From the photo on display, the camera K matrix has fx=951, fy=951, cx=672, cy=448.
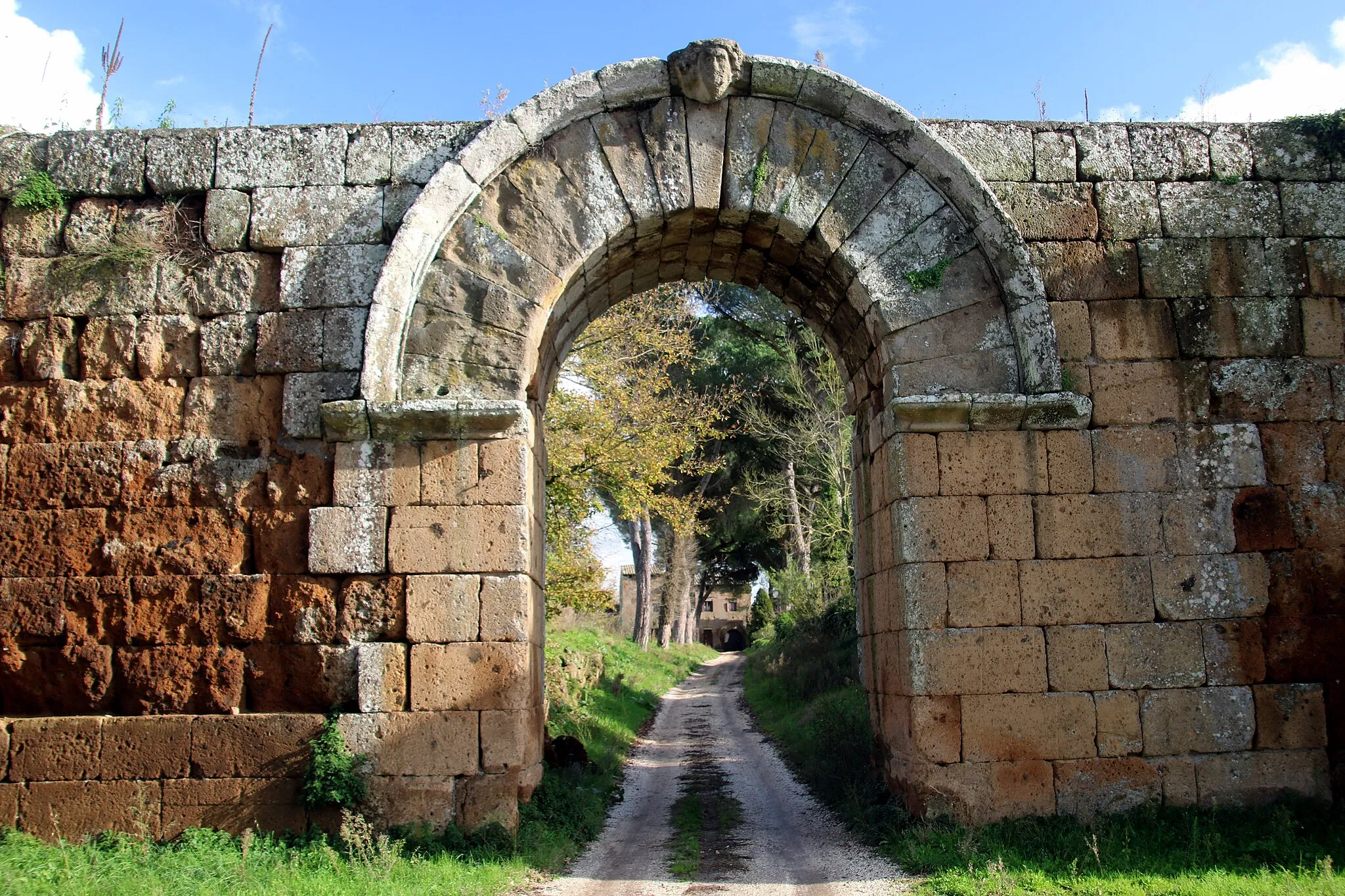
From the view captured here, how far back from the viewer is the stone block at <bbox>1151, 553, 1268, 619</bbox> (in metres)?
6.47

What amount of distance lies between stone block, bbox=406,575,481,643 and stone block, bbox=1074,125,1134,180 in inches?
211

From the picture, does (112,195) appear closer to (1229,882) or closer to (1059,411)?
(1059,411)

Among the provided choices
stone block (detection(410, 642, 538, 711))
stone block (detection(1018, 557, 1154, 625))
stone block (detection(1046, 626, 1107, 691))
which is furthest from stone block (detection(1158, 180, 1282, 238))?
stone block (detection(410, 642, 538, 711))

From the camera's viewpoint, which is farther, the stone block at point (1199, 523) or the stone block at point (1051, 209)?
the stone block at point (1051, 209)

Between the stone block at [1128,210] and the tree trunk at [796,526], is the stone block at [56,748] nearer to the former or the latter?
the stone block at [1128,210]

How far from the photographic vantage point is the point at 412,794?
6055 mm

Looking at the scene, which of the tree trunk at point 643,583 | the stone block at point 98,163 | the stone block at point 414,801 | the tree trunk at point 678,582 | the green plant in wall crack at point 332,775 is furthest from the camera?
the tree trunk at point 678,582

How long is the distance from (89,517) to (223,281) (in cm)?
186

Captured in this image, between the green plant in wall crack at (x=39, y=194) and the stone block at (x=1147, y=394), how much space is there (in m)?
7.60

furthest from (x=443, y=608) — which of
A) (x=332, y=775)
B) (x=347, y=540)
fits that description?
(x=332, y=775)

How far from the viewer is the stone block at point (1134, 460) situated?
662 cm

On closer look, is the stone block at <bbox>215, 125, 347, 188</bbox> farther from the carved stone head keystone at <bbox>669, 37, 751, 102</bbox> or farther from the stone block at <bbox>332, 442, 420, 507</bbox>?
the carved stone head keystone at <bbox>669, 37, 751, 102</bbox>

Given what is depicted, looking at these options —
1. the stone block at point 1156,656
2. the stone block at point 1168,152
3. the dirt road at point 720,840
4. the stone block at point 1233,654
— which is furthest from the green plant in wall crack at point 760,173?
the dirt road at point 720,840

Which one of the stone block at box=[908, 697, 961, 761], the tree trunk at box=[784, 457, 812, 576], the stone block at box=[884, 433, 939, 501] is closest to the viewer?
the stone block at box=[908, 697, 961, 761]
